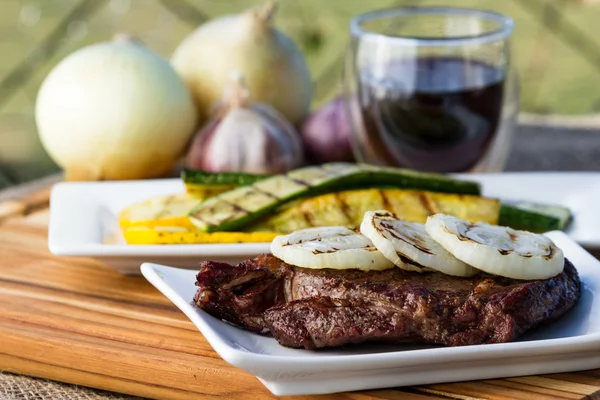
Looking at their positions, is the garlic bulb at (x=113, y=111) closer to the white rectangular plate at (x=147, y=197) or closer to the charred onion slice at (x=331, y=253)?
the white rectangular plate at (x=147, y=197)

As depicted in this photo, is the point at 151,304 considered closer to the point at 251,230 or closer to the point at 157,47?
the point at 251,230

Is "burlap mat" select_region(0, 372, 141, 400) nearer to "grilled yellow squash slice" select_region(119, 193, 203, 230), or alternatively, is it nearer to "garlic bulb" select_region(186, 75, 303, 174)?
"grilled yellow squash slice" select_region(119, 193, 203, 230)

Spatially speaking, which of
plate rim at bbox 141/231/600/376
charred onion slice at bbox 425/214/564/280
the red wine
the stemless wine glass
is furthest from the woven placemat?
plate rim at bbox 141/231/600/376


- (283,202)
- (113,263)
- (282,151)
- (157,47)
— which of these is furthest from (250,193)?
(157,47)

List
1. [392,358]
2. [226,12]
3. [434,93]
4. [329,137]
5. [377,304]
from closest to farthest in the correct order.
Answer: [392,358], [377,304], [434,93], [329,137], [226,12]

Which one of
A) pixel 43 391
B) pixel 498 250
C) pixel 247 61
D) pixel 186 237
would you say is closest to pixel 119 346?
pixel 43 391

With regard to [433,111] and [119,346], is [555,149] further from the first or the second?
[119,346]
